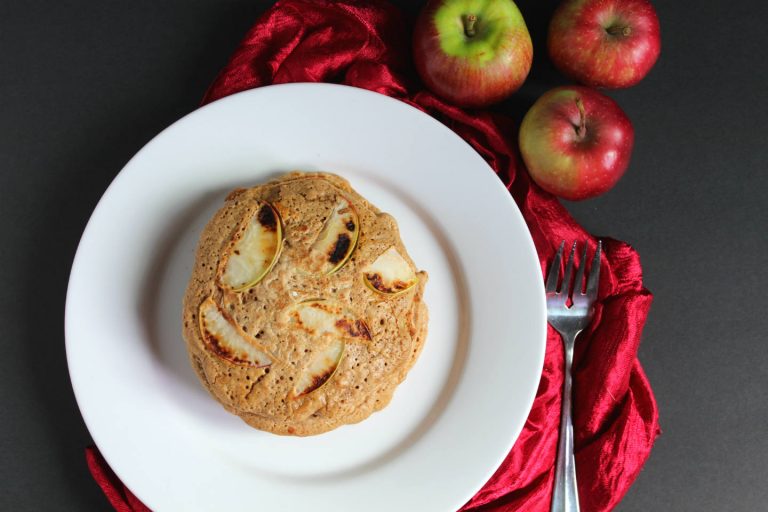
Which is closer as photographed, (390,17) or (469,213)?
(469,213)

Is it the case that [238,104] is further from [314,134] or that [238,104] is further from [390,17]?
[390,17]

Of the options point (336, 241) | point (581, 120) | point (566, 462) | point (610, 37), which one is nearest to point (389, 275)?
point (336, 241)

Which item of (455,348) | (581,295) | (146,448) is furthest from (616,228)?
(146,448)

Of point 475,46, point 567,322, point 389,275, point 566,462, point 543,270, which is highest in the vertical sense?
point 475,46

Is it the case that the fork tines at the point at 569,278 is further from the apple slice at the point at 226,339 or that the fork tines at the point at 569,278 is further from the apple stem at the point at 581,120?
the apple slice at the point at 226,339

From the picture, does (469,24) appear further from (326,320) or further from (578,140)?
(326,320)

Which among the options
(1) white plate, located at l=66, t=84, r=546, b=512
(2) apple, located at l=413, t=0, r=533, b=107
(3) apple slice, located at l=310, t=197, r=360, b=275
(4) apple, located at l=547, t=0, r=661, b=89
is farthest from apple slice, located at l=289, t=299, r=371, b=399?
(4) apple, located at l=547, t=0, r=661, b=89
